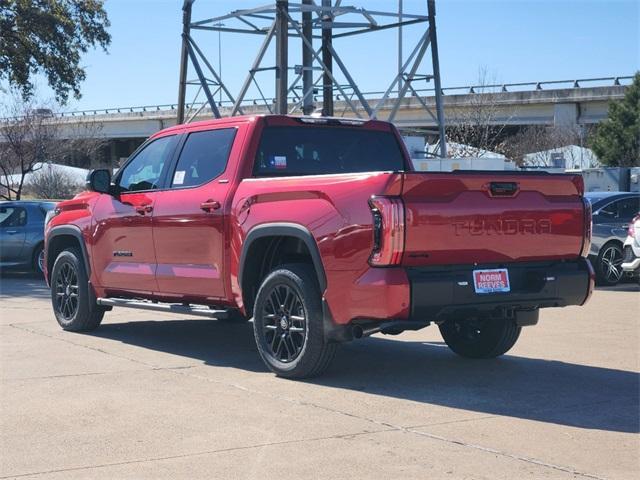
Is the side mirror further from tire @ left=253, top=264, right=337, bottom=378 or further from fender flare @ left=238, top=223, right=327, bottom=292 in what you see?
tire @ left=253, top=264, right=337, bottom=378

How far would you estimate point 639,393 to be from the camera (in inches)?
284

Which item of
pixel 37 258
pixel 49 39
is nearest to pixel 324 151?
pixel 37 258

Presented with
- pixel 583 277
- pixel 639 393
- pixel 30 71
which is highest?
pixel 30 71

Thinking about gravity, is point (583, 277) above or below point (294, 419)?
above

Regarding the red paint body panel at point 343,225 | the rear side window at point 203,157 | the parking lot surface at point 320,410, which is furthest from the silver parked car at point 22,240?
the rear side window at point 203,157

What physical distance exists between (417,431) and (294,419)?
2.67ft

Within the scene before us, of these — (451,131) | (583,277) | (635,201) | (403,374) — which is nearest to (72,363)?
(403,374)

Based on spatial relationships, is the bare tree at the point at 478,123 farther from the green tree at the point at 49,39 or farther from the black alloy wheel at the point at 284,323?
the black alloy wheel at the point at 284,323

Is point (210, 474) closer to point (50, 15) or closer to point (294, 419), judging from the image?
point (294, 419)

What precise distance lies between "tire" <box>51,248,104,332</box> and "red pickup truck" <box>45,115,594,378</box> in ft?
0.98

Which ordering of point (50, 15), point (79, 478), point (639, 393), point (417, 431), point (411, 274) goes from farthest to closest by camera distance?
1. point (50, 15)
2. point (639, 393)
3. point (411, 274)
4. point (417, 431)
5. point (79, 478)

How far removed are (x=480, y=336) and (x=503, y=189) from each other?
73.8 inches

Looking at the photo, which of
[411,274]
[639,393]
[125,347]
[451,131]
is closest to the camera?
[411,274]

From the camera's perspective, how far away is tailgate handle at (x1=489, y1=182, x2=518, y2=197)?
711 centimetres
